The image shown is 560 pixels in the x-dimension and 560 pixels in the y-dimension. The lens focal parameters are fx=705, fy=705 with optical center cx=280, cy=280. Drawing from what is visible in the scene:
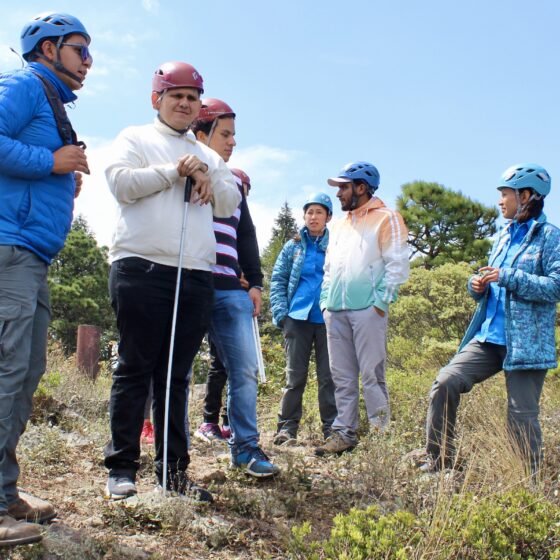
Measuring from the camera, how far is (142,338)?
12.1 ft

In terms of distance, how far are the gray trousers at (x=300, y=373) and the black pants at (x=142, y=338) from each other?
2566 mm

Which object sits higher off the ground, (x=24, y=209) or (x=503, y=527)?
(x=24, y=209)

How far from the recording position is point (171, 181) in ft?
12.3

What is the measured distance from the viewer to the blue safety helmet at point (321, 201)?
6758 mm

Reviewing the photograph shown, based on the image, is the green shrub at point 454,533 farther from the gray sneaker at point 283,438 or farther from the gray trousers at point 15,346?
the gray sneaker at point 283,438

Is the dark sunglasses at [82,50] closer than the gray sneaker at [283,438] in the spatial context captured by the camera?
Yes

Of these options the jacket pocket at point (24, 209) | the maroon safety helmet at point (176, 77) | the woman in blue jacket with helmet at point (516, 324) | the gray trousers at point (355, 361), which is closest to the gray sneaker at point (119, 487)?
the jacket pocket at point (24, 209)

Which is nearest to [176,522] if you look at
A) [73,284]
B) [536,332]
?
[536,332]

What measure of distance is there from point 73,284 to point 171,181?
27679 millimetres

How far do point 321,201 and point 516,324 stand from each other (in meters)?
2.65

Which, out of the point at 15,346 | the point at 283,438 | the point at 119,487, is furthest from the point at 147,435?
the point at 15,346

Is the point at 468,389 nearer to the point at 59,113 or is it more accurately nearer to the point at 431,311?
the point at 59,113

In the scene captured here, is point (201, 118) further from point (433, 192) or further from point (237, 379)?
point (433, 192)

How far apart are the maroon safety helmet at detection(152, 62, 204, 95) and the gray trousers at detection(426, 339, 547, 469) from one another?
8.08ft
